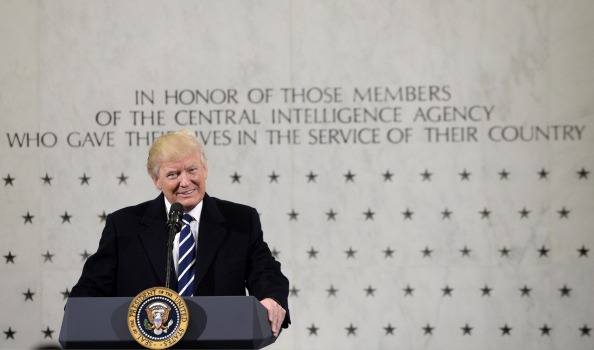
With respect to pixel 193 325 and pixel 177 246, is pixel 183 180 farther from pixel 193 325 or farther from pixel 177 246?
pixel 193 325

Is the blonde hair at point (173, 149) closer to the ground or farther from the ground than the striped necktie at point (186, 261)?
farther from the ground

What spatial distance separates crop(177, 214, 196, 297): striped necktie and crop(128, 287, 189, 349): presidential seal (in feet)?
2.96

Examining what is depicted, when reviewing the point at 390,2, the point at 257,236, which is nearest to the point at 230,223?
Result: the point at 257,236

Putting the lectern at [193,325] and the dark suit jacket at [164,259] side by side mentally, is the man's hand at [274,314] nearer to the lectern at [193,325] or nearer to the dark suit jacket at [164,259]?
the dark suit jacket at [164,259]

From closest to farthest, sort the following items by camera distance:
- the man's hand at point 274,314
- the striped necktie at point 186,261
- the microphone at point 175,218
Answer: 1. the microphone at point 175,218
2. the man's hand at point 274,314
3. the striped necktie at point 186,261

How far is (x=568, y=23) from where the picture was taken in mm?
9742

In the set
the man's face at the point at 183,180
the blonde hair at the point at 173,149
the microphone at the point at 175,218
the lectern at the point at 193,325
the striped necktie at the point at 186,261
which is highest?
the blonde hair at the point at 173,149

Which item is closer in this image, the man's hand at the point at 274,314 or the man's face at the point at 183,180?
the man's hand at the point at 274,314

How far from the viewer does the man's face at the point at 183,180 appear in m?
5.18

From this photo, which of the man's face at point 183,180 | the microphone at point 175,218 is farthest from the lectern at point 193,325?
the man's face at point 183,180

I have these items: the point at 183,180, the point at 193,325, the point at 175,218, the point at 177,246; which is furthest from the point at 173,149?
the point at 193,325

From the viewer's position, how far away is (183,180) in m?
5.19

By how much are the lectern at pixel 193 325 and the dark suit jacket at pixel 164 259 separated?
83cm

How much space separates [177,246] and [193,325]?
1.02 meters
